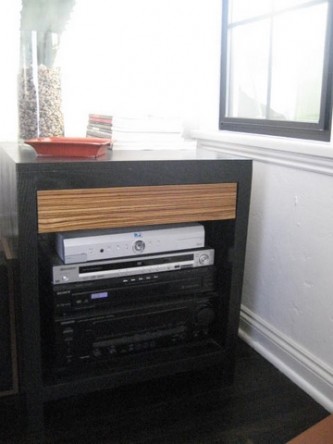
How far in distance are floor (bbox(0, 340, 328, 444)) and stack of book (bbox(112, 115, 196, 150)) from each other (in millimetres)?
670

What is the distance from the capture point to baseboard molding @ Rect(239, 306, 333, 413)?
126 cm

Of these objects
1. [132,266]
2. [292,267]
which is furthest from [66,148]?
[292,267]

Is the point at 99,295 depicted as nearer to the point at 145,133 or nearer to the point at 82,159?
the point at 82,159

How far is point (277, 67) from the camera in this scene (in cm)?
154

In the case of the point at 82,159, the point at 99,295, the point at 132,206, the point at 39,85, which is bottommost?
the point at 99,295

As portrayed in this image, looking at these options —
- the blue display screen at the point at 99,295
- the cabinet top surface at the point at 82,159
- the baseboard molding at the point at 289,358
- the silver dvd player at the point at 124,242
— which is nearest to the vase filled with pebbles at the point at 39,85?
the cabinet top surface at the point at 82,159

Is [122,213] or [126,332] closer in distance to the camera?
[122,213]

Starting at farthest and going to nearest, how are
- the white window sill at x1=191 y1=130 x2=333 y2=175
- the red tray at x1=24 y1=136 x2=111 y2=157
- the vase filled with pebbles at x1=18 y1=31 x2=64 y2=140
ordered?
the vase filled with pebbles at x1=18 y1=31 x2=64 y2=140
the white window sill at x1=191 y1=130 x2=333 y2=175
the red tray at x1=24 y1=136 x2=111 y2=157

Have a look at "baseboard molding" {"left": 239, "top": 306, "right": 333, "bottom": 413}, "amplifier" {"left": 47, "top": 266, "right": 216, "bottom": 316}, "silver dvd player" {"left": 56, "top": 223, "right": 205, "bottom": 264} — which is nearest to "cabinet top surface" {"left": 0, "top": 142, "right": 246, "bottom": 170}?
"silver dvd player" {"left": 56, "top": 223, "right": 205, "bottom": 264}

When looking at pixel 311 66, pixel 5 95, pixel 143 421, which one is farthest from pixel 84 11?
pixel 143 421

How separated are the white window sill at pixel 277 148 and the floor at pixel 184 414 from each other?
2.03 ft

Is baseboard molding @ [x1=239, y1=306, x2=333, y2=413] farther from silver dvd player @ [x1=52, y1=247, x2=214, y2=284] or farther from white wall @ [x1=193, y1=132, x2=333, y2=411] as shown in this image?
silver dvd player @ [x1=52, y1=247, x2=214, y2=284]

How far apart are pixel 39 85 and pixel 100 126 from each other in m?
0.20

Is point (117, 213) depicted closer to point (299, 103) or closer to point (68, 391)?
point (68, 391)
